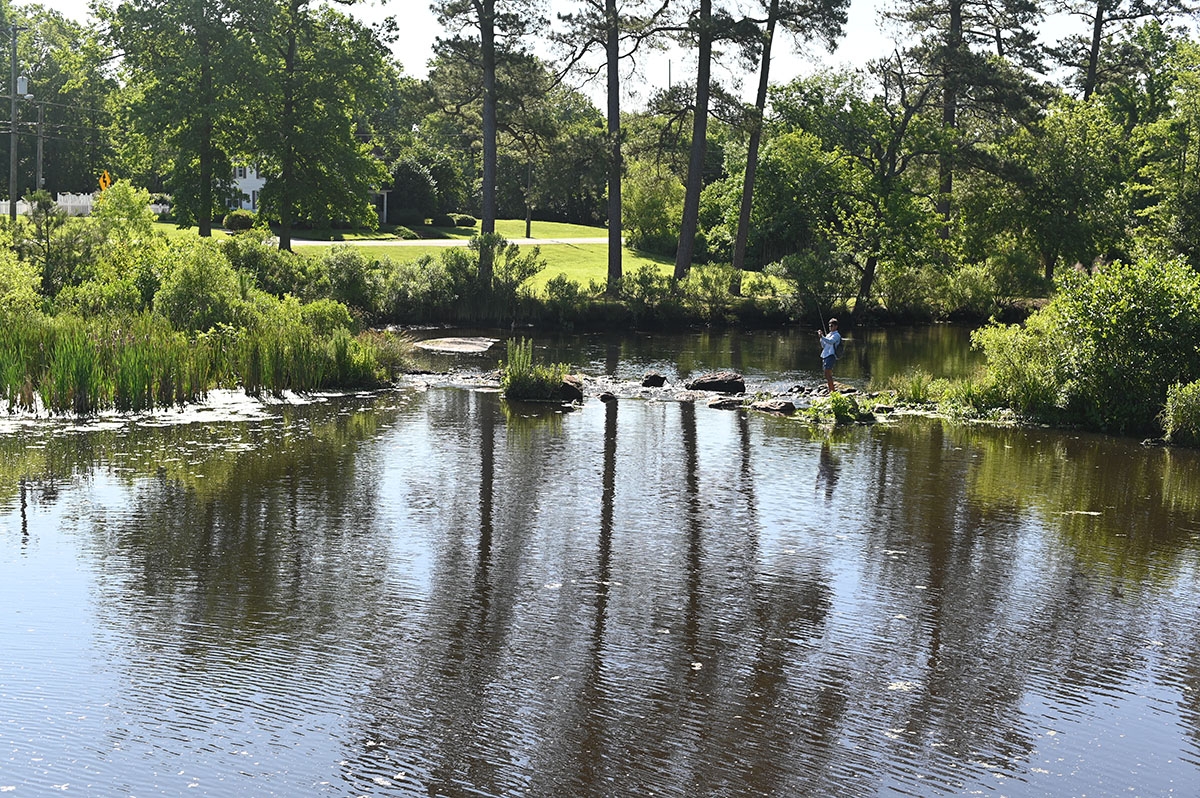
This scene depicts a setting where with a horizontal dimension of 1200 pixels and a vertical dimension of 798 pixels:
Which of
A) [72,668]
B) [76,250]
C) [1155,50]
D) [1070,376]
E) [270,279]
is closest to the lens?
[72,668]

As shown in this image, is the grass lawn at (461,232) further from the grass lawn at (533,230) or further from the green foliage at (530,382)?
the green foliage at (530,382)

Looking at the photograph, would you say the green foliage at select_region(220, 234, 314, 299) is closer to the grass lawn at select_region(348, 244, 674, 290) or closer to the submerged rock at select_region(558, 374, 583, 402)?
the grass lawn at select_region(348, 244, 674, 290)

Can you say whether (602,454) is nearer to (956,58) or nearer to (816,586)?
(816,586)

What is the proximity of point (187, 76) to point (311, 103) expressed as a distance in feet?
13.6

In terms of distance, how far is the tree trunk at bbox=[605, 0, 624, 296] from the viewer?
1607 inches

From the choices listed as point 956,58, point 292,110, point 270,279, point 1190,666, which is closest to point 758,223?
point 956,58

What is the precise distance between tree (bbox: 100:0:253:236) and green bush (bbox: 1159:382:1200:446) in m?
31.0

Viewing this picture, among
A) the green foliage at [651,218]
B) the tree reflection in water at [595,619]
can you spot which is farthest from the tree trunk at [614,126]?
the green foliage at [651,218]

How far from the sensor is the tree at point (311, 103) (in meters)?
42.7

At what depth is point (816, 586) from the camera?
40.9ft

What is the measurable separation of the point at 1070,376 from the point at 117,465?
54.0 feet

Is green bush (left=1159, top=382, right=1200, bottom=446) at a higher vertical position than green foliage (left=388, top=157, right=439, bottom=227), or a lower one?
lower

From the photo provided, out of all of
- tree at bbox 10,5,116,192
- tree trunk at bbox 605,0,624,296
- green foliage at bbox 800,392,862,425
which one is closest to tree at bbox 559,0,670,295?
tree trunk at bbox 605,0,624,296

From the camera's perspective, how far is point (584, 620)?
1127cm
